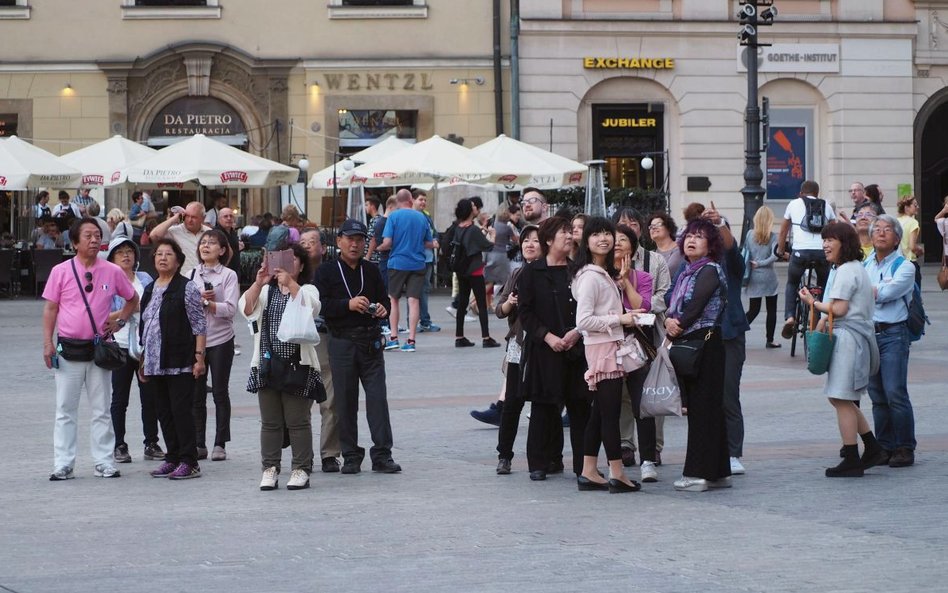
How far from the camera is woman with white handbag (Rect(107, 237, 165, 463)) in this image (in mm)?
11273

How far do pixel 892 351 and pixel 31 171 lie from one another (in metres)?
18.3

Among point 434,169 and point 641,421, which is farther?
point 434,169

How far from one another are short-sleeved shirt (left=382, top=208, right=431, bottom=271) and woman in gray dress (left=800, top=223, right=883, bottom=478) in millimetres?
9485

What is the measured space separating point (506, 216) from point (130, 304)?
33.5ft

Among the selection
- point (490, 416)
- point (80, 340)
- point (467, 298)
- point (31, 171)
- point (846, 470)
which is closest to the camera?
point (846, 470)

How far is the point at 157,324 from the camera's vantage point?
10570mm

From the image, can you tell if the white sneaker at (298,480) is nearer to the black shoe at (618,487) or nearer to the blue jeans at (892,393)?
the black shoe at (618,487)

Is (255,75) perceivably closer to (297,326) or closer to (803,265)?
(803,265)

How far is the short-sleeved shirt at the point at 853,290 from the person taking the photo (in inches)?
399

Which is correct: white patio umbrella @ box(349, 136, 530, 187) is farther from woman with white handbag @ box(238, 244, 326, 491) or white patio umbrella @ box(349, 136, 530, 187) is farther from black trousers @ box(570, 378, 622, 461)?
black trousers @ box(570, 378, 622, 461)

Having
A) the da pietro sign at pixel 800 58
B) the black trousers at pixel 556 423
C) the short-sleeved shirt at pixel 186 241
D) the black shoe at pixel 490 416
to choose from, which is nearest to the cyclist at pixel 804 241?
the short-sleeved shirt at pixel 186 241

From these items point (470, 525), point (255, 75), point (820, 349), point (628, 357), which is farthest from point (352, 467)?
point (255, 75)

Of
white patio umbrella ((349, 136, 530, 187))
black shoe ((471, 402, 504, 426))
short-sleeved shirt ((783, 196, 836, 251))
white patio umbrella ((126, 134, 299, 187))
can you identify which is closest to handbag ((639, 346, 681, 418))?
black shoe ((471, 402, 504, 426))

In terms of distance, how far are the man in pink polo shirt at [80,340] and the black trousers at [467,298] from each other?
8.52 m
